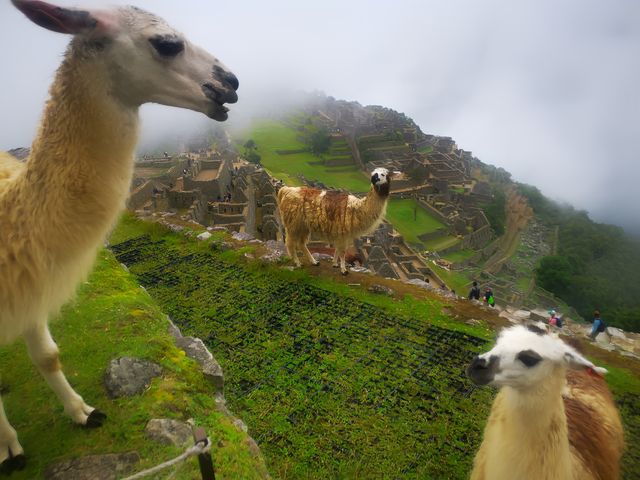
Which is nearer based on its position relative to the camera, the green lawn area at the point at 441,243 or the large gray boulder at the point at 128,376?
the large gray boulder at the point at 128,376

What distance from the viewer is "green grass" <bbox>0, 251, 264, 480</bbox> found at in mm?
3062

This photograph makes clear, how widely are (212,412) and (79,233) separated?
7.81 feet

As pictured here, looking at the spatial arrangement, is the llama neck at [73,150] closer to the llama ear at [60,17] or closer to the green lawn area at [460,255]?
the llama ear at [60,17]

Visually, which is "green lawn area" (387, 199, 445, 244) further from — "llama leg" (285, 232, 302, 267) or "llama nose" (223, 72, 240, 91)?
"llama nose" (223, 72, 240, 91)

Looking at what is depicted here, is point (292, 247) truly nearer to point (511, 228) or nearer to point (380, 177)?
point (380, 177)

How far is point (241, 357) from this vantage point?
18.6ft

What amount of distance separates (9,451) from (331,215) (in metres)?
6.18

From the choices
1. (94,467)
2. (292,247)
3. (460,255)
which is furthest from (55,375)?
(460,255)

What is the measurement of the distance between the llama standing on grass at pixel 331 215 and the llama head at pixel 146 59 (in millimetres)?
5619

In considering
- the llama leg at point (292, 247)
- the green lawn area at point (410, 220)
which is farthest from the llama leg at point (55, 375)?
the green lawn area at point (410, 220)

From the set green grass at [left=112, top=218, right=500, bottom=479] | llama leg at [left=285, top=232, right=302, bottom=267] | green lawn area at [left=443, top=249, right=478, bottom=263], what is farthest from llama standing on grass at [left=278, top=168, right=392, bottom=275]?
green lawn area at [left=443, top=249, right=478, bottom=263]

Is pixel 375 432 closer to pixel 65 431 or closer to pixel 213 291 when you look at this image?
pixel 65 431

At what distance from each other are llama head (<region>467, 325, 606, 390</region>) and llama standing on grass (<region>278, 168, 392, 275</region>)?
5.29 meters

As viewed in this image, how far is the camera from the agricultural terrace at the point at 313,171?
38.6m
